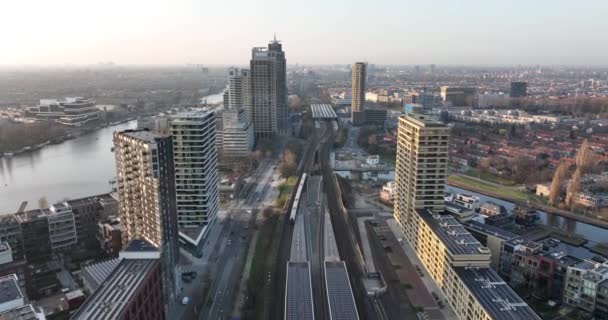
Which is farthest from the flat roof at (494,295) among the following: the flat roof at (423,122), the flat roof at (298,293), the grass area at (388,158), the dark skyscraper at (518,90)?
the dark skyscraper at (518,90)

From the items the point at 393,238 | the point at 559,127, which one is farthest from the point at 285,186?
the point at 559,127

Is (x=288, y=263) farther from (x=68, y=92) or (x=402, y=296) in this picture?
(x=68, y=92)

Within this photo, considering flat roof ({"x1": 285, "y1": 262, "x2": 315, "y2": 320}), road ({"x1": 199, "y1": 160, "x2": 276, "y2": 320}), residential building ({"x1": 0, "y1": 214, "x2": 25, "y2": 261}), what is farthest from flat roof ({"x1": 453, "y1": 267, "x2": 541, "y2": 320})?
residential building ({"x1": 0, "y1": 214, "x2": 25, "y2": 261})

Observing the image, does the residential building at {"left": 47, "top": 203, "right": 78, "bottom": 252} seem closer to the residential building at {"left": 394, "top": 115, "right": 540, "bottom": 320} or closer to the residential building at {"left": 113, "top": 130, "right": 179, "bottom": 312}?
the residential building at {"left": 113, "top": 130, "right": 179, "bottom": 312}

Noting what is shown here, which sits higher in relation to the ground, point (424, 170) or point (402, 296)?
point (424, 170)

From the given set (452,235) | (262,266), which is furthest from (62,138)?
(452,235)
